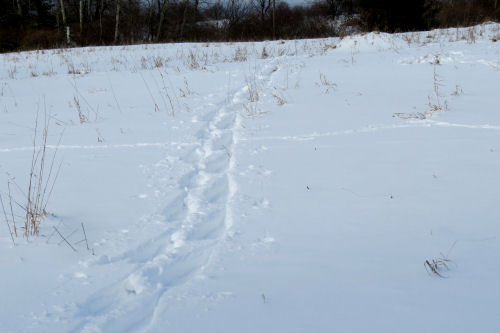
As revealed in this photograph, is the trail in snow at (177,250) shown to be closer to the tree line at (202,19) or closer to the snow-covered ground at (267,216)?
the snow-covered ground at (267,216)

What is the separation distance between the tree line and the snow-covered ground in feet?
44.5

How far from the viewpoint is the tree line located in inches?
668

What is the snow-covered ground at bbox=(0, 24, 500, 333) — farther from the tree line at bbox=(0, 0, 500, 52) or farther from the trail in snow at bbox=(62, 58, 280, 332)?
the tree line at bbox=(0, 0, 500, 52)

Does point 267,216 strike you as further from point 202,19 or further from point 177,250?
point 202,19

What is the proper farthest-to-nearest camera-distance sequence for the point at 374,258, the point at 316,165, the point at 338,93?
the point at 338,93 → the point at 316,165 → the point at 374,258

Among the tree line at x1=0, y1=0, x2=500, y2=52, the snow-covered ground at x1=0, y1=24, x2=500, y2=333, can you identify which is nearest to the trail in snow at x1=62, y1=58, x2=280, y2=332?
the snow-covered ground at x1=0, y1=24, x2=500, y2=333

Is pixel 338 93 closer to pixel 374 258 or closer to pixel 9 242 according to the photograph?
pixel 374 258

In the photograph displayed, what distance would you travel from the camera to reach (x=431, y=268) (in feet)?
4.96

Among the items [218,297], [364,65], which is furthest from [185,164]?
[364,65]

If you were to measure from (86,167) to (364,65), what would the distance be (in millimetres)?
5866

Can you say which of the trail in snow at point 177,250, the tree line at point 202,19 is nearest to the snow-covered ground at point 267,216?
the trail in snow at point 177,250

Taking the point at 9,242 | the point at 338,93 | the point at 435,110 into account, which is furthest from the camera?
the point at 338,93

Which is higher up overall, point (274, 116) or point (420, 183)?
point (274, 116)

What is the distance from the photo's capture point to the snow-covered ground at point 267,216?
137 centimetres
